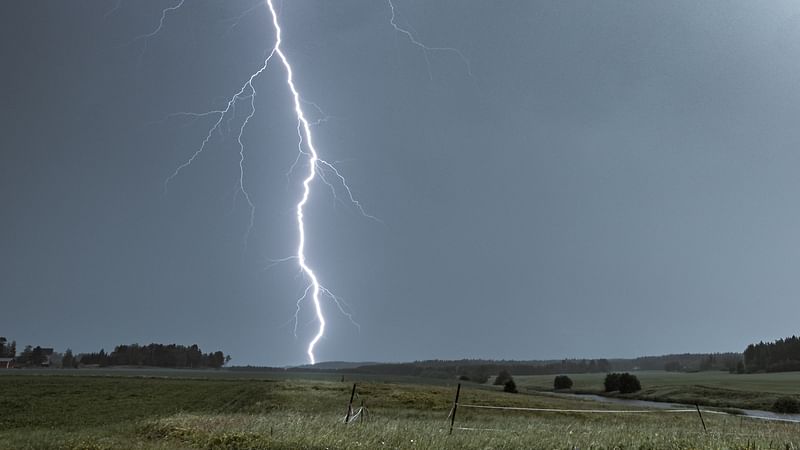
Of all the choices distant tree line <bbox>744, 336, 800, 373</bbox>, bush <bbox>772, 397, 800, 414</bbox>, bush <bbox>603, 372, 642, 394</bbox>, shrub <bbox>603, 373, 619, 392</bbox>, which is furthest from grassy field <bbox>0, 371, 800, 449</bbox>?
distant tree line <bbox>744, 336, 800, 373</bbox>

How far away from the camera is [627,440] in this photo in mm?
13711

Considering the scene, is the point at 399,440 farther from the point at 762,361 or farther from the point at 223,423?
the point at 762,361

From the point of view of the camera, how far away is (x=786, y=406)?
56938 mm

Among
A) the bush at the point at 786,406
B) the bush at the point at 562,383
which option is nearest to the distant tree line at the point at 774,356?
the bush at the point at 562,383

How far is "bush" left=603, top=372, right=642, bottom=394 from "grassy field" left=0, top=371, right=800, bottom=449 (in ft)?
173

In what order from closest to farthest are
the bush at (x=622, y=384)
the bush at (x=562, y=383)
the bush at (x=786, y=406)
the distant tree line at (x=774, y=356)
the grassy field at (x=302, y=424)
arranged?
1. the grassy field at (x=302, y=424)
2. the bush at (x=786, y=406)
3. the bush at (x=622, y=384)
4. the bush at (x=562, y=383)
5. the distant tree line at (x=774, y=356)

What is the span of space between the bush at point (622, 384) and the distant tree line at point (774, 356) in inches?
1904

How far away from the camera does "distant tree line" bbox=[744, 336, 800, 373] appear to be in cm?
12392

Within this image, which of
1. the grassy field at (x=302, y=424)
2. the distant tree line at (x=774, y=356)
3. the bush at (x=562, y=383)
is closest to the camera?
the grassy field at (x=302, y=424)

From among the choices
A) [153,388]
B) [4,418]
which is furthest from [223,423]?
[153,388]

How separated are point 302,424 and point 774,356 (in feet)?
493

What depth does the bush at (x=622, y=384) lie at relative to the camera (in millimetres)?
93250

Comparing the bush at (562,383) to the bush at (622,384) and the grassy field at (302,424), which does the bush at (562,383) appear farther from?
the grassy field at (302,424)

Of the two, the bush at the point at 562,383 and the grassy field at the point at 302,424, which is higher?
the grassy field at the point at 302,424
